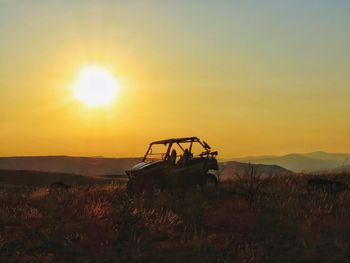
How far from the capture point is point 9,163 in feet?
624

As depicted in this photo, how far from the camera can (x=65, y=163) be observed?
18938 cm

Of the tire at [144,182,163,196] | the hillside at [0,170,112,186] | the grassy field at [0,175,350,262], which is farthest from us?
the hillside at [0,170,112,186]

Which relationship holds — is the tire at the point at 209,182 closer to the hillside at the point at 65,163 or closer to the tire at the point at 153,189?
the tire at the point at 153,189

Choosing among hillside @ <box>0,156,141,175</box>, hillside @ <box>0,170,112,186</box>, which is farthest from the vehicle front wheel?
hillside @ <box>0,156,141,175</box>

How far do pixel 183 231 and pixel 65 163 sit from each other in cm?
18185

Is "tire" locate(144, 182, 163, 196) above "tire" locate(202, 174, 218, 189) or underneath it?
underneath

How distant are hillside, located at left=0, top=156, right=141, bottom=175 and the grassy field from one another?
→ 167057mm

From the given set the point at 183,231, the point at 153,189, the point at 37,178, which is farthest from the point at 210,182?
the point at 37,178

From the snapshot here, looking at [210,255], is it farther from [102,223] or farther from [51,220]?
[51,220]

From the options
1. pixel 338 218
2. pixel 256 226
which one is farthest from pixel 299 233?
pixel 338 218

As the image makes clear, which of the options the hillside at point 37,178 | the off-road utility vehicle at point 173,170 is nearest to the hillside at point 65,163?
the hillside at point 37,178

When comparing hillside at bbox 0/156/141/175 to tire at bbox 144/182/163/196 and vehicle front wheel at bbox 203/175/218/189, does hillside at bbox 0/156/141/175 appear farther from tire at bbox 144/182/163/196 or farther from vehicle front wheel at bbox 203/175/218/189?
tire at bbox 144/182/163/196

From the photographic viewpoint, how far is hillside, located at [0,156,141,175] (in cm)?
18388

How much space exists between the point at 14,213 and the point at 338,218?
7976 millimetres
